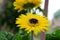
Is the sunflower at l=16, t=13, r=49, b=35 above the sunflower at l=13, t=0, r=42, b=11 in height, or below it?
below

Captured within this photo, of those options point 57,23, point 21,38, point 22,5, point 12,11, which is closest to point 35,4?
point 22,5

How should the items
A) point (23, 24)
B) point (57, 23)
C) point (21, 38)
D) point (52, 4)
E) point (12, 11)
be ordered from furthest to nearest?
point (57, 23) → point (52, 4) → point (12, 11) → point (21, 38) → point (23, 24)

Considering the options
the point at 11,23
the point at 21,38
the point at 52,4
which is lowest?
the point at 21,38

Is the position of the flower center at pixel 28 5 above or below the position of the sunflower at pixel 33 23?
above

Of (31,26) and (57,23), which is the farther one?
(57,23)

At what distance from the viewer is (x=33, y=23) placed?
31 centimetres

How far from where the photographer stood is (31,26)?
0.30 meters

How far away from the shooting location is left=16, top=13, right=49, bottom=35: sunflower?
298 millimetres

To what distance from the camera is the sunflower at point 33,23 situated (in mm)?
298

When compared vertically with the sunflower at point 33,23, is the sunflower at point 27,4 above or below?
above

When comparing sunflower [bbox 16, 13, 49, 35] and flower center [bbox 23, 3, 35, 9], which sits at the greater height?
flower center [bbox 23, 3, 35, 9]

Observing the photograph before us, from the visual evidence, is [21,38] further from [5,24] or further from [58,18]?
[58,18]

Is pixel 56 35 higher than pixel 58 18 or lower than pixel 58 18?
lower

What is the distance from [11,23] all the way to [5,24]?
7 cm
